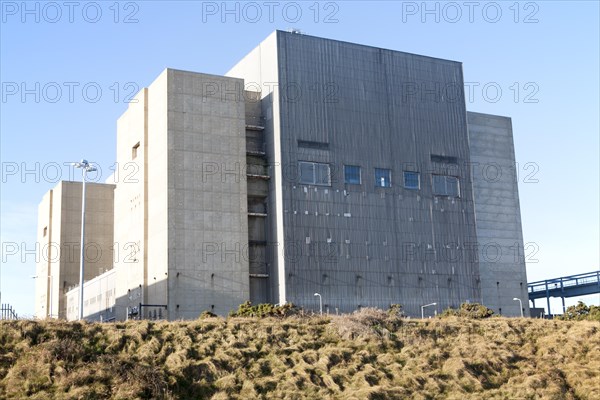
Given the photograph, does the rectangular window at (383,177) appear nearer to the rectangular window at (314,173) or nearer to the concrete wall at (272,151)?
the rectangular window at (314,173)

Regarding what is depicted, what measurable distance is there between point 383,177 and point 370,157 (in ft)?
9.52

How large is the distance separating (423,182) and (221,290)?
29.2 metres

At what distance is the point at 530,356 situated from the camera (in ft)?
179

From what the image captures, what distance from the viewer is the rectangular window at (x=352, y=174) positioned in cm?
9356

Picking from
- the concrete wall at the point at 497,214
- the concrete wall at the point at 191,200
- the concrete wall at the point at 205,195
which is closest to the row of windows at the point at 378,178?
the concrete wall at the point at 205,195

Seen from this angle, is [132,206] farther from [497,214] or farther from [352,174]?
[497,214]

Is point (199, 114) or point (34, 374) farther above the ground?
point (199, 114)

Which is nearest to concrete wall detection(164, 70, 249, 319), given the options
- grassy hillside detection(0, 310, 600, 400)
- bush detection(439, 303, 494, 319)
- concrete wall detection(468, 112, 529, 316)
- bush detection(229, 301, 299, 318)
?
bush detection(229, 301, 299, 318)

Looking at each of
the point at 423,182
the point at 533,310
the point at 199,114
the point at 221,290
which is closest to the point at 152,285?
the point at 221,290

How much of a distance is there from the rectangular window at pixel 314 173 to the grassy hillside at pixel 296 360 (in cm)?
3542

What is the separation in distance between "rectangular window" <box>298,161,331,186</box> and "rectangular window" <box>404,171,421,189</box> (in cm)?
1102

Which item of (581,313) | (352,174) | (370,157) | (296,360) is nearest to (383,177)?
(370,157)

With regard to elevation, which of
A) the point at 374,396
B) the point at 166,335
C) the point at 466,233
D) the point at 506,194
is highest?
the point at 506,194

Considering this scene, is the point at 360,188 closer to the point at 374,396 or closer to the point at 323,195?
the point at 323,195
